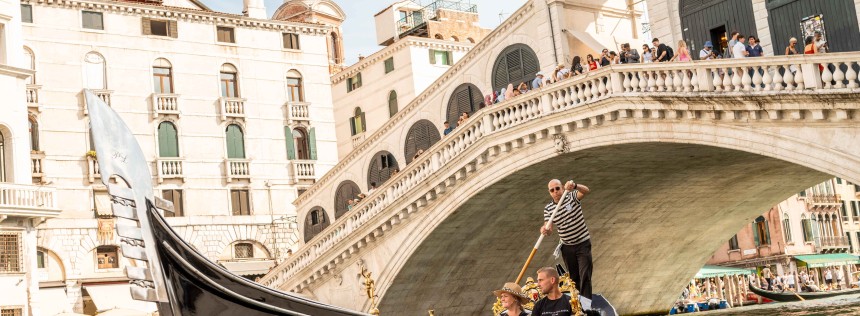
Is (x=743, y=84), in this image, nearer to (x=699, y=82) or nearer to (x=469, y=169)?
(x=699, y=82)

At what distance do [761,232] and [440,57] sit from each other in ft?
54.1

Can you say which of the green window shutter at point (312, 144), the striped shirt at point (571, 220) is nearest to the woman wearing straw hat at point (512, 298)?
the striped shirt at point (571, 220)

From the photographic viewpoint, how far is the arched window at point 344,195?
2423cm

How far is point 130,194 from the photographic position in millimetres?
8445

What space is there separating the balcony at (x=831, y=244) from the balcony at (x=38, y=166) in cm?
2907

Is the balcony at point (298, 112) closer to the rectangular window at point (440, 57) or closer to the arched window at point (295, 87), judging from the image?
the arched window at point (295, 87)

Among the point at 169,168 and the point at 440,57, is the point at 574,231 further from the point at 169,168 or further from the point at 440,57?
the point at 440,57

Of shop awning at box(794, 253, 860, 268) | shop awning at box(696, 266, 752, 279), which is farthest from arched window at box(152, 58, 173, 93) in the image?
shop awning at box(794, 253, 860, 268)

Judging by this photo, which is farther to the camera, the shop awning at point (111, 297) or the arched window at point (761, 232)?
the arched window at point (761, 232)

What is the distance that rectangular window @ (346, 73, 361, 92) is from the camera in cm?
3170

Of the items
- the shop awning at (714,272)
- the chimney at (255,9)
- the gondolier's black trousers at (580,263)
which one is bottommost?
the gondolier's black trousers at (580,263)

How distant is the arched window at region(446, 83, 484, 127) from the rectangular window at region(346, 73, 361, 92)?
32.8 feet

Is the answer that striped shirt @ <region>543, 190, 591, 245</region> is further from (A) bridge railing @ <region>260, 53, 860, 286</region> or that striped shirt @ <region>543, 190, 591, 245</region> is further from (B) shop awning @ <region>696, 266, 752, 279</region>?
(B) shop awning @ <region>696, 266, 752, 279</region>

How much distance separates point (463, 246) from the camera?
68.7 feet
